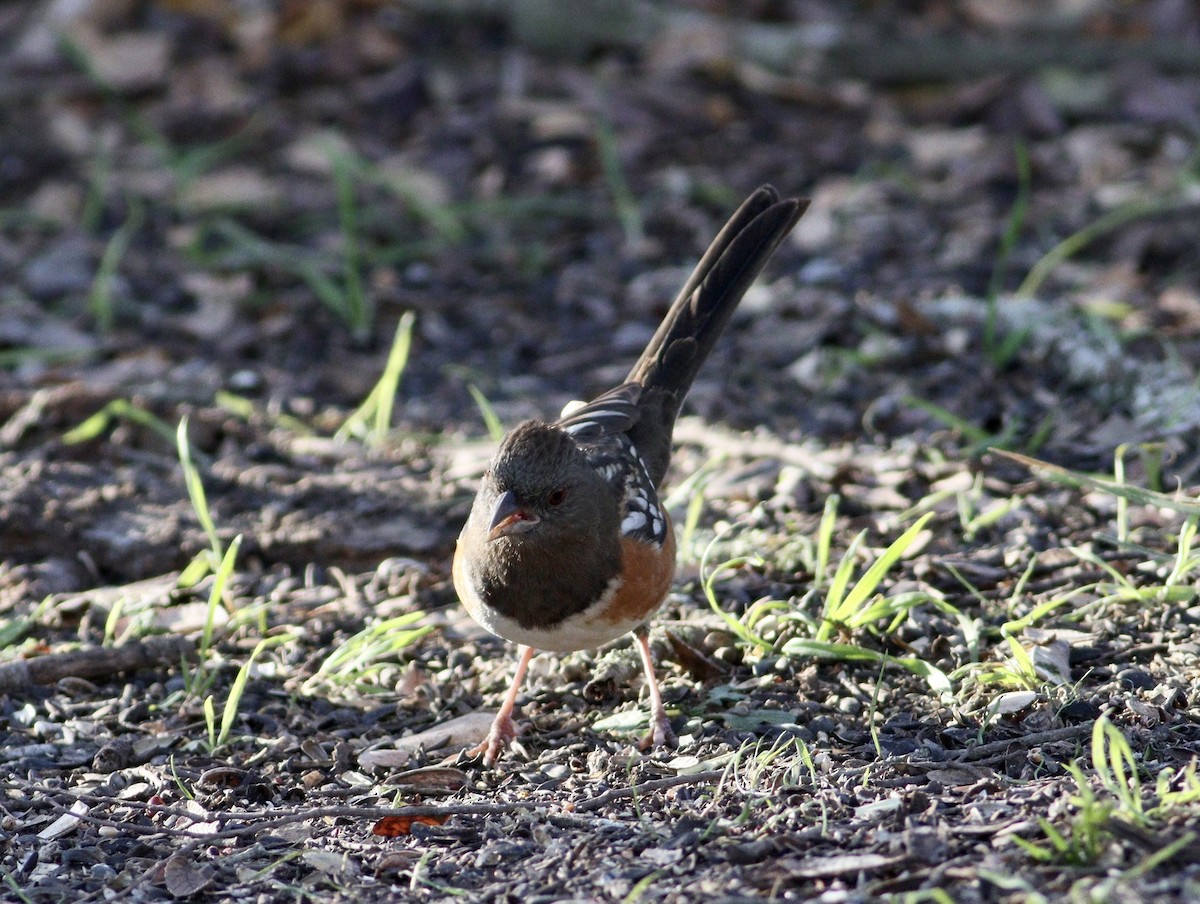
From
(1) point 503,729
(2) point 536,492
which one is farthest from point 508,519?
(1) point 503,729

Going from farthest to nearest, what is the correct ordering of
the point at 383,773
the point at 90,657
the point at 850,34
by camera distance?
the point at 850,34, the point at 90,657, the point at 383,773

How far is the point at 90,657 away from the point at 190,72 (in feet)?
14.1

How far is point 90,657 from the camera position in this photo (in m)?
3.28

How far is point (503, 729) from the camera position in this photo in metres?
3.02

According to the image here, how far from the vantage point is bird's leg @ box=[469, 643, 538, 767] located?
2967mm

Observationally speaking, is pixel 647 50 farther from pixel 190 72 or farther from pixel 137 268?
pixel 137 268

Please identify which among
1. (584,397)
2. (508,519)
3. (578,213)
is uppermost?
(508,519)

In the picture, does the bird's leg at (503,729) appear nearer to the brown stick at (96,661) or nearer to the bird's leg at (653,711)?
the bird's leg at (653,711)

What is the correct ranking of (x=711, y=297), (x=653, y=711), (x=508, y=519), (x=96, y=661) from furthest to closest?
1. (x=711, y=297)
2. (x=96, y=661)
3. (x=653, y=711)
4. (x=508, y=519)

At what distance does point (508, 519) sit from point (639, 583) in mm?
313

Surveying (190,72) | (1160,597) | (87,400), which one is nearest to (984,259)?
(1160,597)

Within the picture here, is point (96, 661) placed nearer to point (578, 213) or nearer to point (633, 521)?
point (633, 521)

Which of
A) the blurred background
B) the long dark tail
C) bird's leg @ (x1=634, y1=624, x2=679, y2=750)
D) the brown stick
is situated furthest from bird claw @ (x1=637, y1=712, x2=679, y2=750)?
the blurred background

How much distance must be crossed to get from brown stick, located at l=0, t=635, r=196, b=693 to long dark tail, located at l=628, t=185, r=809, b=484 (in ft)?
4.20
